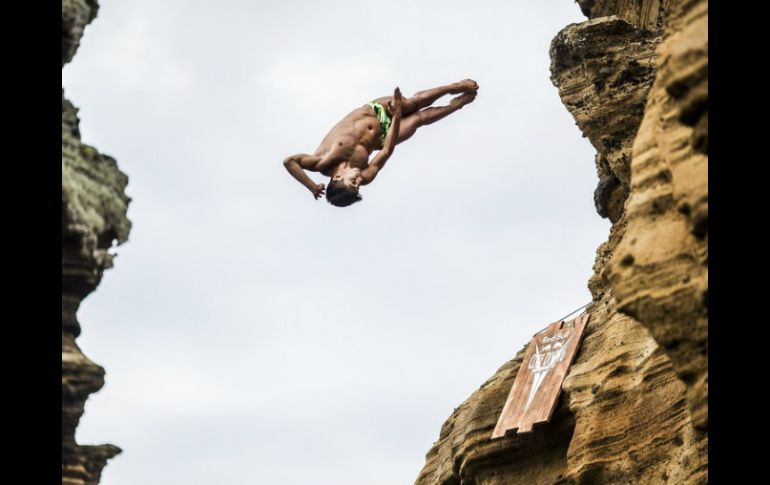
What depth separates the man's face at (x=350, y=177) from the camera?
1693 cm

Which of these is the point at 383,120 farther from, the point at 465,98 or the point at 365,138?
the point at 465,98

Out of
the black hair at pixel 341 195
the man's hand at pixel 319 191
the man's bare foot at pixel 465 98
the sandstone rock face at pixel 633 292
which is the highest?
the man's bare foot at pixel 465 98

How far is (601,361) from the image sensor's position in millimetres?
14008

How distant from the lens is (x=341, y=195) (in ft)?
55.5

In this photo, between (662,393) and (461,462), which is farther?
(461,462)

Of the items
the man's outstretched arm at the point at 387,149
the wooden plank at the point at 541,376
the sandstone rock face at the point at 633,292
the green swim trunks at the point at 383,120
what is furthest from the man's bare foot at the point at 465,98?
the wooden plank at the point at 541,376

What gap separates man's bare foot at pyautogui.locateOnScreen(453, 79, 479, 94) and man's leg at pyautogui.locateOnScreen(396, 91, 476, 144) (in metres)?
0.06

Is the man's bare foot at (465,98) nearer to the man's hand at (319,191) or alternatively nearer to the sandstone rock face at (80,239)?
the man's hand at (319,191)

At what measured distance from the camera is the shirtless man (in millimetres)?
17094

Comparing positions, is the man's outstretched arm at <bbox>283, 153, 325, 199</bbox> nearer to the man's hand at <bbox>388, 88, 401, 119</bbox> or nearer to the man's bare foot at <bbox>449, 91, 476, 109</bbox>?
the man's hand at <bbox>388, 88, 401, 119</bbox>
